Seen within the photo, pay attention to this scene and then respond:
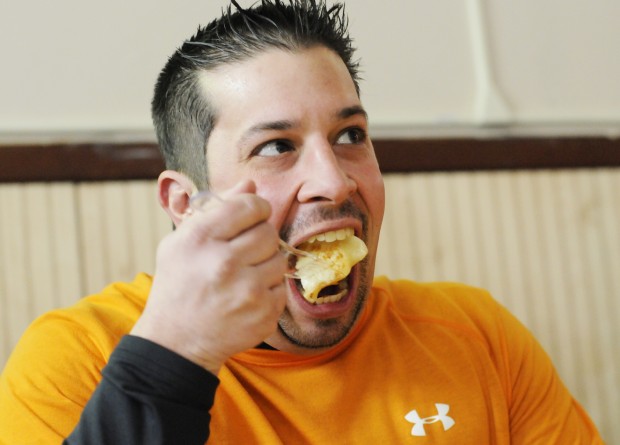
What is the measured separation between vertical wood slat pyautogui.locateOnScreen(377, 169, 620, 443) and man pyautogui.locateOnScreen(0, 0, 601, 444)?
72 centimetres

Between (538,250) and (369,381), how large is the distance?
117 centimetres

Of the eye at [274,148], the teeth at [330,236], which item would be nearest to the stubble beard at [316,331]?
the teeth at [330,236]

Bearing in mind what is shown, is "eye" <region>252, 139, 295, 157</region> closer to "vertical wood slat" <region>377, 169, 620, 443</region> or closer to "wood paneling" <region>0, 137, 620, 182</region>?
"wood paneling" <region>0, 137, 620, 182</region>

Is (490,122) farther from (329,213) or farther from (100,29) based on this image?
(329,213)

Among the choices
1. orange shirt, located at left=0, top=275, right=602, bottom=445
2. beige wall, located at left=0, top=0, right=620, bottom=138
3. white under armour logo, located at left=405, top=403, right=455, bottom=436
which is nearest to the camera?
orange shirt, located at left=0, top=275, right=602, bottom=445

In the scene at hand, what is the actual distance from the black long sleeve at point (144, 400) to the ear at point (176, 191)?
0.47 meters

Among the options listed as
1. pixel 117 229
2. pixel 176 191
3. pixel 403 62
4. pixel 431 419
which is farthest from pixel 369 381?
pixel 403 62

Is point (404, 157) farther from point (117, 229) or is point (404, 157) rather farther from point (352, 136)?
point (352, 136)

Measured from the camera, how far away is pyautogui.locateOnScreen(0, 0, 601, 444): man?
2.75 ft

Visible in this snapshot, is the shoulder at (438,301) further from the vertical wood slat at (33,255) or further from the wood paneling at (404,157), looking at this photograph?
the vertical wood slat at (33,255)

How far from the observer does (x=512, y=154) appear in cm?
222

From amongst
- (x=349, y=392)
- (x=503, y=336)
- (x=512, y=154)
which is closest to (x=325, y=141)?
A: (x=349, y=392)

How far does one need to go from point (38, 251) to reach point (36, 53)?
49 cm

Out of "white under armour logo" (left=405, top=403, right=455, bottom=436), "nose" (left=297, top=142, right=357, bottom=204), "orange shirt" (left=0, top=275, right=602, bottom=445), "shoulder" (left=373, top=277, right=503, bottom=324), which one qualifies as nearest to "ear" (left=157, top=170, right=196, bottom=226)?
"orange shirt" (left=0, top=275, right=602, bottom=445)
